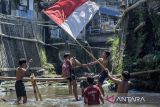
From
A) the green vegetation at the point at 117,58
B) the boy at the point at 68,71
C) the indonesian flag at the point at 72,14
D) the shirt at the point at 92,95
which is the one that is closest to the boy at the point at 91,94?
the shirt at the point at 92,95

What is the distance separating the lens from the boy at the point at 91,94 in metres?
12.4

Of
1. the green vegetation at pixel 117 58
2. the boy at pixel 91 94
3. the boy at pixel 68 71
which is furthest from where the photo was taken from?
the green vegetation at pixel 117 58

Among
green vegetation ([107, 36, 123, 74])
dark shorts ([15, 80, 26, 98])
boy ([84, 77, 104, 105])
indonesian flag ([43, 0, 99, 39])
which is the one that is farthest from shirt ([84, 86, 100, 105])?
green vegetation ([107, 36, 123, 74])

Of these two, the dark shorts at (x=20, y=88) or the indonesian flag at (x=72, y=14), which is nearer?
the indonesian flag at (x=72, y=14)

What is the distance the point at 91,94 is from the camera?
12445 mm

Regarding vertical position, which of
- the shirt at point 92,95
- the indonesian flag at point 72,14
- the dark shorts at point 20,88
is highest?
the indonesian flag at point 72,14

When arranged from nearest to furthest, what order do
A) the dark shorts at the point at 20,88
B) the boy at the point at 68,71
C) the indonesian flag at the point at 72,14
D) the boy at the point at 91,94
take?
1. the boy at the point at 91,94
2. the indonesian flag at the point at 72,14
3. the dark shorts at the point at 20,88
4. the boy at the point at 68,71

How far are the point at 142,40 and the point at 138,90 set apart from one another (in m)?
2.75

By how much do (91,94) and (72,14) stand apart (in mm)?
3869

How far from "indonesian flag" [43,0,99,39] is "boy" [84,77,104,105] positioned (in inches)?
111

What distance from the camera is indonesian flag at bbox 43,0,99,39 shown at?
15.1 meters

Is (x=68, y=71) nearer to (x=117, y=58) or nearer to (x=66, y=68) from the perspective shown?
(x=66, y=68)

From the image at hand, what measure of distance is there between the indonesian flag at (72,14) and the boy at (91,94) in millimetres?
2816

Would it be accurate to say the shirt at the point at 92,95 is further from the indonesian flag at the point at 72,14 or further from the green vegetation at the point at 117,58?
the green vegetation at the point at 117,58
